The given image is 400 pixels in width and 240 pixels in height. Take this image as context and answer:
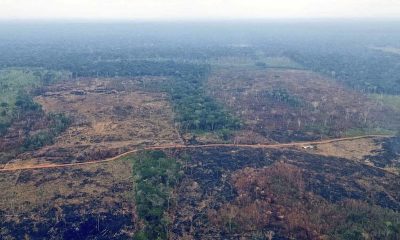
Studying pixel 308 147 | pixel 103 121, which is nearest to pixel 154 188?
pixel 308 147

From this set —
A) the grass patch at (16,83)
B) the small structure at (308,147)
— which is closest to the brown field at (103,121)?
the grass patch at (16,83)

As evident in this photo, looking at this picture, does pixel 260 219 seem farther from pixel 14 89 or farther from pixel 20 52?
pixel 20 52

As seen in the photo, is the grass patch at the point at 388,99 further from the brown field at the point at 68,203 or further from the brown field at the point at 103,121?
the brown field at the point at 68,203

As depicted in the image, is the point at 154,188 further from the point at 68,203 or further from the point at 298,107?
the point at 298,107

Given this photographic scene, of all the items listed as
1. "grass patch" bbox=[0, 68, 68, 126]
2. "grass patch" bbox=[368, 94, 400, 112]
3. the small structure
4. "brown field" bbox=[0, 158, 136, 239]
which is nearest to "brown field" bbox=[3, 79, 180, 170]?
"grass patch" bbox=[0, 68, 68, 126]

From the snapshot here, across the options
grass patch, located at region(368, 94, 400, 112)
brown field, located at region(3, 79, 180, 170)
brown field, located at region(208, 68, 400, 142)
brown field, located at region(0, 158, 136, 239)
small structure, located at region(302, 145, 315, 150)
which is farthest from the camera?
grass patch, located at region(368, 94, 400, 112)

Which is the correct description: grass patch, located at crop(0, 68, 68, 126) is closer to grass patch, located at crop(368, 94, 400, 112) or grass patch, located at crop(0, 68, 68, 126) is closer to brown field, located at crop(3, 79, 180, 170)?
brown field, located at crop(3, 79, 180, 170)

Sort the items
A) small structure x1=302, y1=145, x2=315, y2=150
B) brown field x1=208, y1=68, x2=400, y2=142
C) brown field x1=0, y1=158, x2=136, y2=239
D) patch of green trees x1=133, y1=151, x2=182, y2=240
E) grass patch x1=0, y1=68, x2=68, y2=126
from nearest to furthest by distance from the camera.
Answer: patch of green trees x1=133, y1=151, x2=182, y2=240, brown field x1=0, y1=158, x2=136, y2=239, small structure x1=302, y1=145, x2=315, y2=150, brown field x1=208, y1=68, x2=400, y2=142, grass patch x1=0, y1=68, x2=68, y2=126
